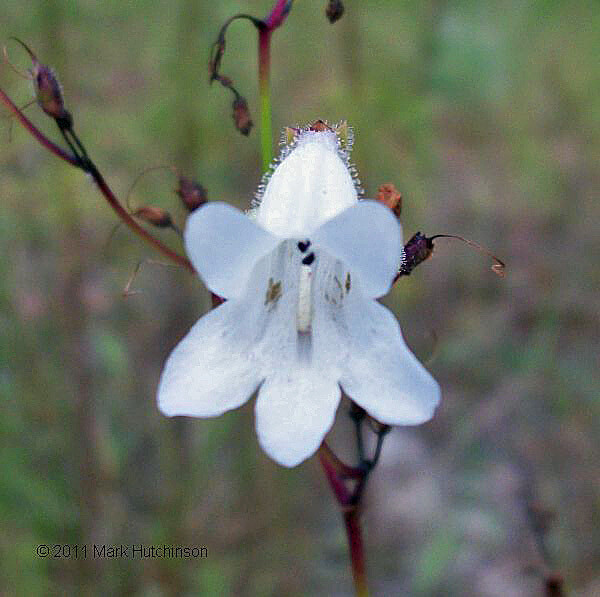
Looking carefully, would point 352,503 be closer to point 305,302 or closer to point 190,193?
point 305,302

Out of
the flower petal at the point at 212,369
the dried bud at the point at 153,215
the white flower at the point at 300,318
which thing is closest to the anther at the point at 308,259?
the white flower at the point at 300,318

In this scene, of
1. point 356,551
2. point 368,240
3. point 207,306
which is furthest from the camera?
point 207,306

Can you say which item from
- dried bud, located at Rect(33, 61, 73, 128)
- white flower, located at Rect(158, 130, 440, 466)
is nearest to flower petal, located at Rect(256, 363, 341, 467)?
white flower, located at Rect(158, 130, 440, 466)

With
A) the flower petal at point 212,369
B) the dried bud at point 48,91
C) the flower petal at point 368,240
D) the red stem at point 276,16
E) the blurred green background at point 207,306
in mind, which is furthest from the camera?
the blurred green background at point 207,306

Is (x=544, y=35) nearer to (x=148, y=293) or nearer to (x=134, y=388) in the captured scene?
(x=148, y=293)

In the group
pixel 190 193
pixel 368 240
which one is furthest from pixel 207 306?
pixel 368 240

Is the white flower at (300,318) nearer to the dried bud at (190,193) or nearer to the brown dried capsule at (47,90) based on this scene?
the dried bud at (190,193)

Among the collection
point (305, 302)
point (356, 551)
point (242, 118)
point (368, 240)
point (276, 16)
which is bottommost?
point (356, 551)
